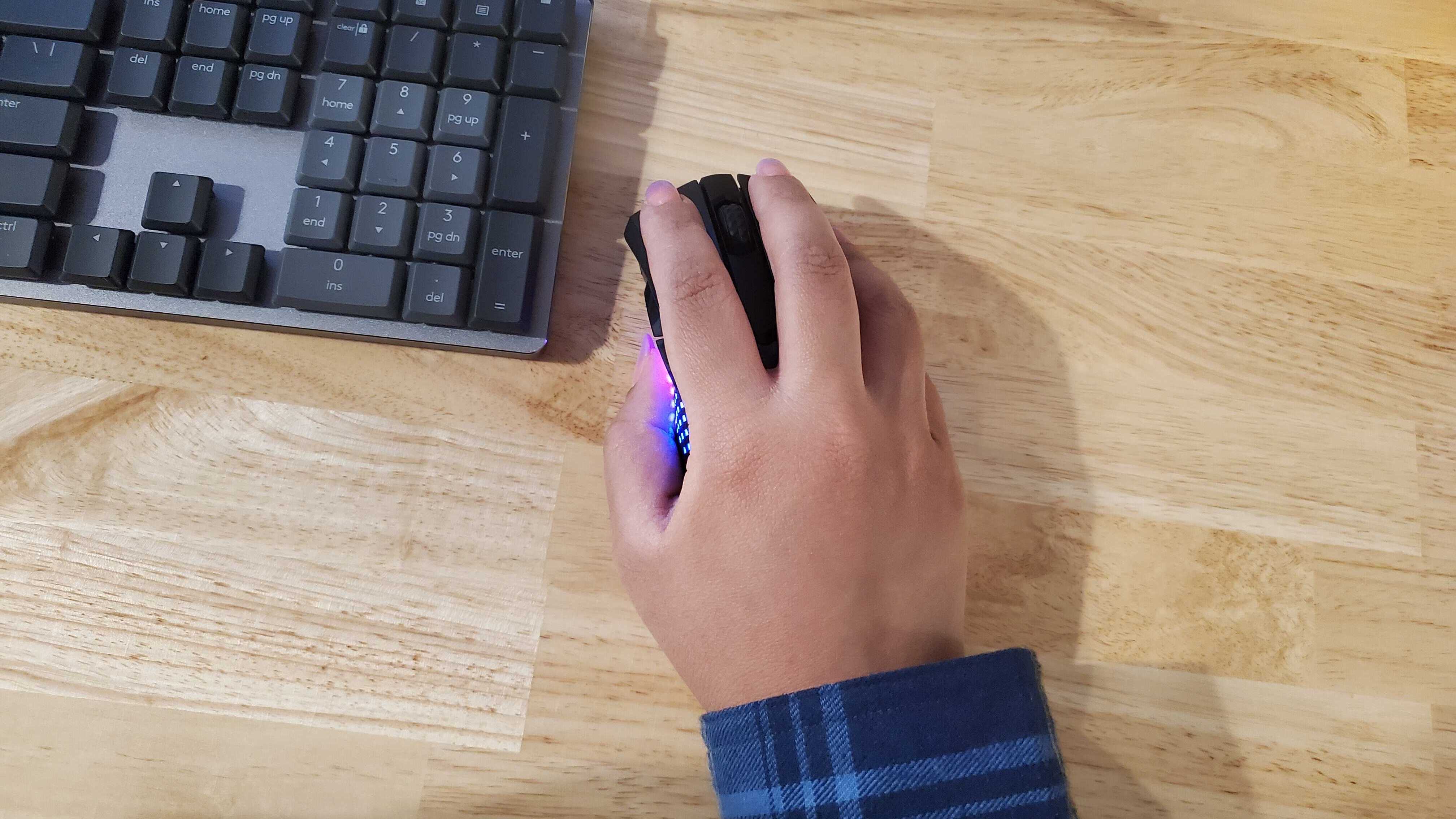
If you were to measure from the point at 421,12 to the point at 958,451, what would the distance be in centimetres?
38

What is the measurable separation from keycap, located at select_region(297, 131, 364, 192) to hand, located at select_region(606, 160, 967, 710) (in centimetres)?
16

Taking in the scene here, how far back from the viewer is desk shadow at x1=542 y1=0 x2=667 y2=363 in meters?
0.50

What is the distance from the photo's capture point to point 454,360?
1.59 feet

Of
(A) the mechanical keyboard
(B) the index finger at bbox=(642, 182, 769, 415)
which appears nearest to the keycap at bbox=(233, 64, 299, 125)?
(A) the mechanical keyboard

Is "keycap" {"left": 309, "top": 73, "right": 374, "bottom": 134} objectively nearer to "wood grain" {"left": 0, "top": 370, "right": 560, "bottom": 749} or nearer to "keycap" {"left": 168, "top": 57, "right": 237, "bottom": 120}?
"keycap" {"left": 168, "top": 57, "right": 237, "bottom": 120}

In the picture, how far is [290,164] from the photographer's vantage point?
1.53 feet

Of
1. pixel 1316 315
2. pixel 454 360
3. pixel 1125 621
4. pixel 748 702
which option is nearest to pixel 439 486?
pixel 454 360

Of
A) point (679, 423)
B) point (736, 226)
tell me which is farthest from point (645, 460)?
point (736, 226)

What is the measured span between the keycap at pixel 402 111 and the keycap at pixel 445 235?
0.04m

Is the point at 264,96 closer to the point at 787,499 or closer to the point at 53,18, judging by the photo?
the point at 53,18

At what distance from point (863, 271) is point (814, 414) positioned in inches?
4.1

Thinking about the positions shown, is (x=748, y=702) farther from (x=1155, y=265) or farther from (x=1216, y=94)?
(x=1216, y=94)

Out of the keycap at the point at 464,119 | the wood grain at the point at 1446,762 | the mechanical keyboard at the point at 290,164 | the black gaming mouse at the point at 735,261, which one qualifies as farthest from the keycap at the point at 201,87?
the wood grain at the point at 1446,762

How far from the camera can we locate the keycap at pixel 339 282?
445mm
